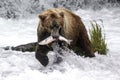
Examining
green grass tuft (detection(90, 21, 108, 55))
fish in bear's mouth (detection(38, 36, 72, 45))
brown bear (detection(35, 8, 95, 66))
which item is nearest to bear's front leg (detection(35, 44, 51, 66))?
brown bear (detection(35, 8, 95, 66))

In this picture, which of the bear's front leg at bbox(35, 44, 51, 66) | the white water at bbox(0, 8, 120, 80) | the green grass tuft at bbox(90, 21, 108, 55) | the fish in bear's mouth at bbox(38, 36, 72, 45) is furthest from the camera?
the green grass tuft at bbox(90, 21, 108, 55)

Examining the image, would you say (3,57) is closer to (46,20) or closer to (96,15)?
(46,20)

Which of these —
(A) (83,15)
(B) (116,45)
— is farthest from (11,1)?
(B) (116,45)

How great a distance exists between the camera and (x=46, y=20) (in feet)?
21.1

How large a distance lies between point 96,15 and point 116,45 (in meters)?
4.71

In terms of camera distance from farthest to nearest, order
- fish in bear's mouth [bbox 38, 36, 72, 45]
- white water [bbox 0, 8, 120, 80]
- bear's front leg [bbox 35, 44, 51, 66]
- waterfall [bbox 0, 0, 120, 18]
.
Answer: waterfall [bbox 0, 0, 120, 18]
bear's front leg [bbox 35, 44, 51, 66]
white water [bbox 0, 8, 120, 80]
fish in bear's mouth [bbox 38, 36, 72, 45]

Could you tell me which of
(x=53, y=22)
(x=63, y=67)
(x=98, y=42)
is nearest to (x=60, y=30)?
(x=53, y=22)

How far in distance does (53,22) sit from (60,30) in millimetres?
194

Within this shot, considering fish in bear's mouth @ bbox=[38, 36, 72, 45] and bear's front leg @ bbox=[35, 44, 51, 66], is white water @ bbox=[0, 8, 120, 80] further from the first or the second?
fish in bear's mouth @ bbox=[38, 36, 72, 45]

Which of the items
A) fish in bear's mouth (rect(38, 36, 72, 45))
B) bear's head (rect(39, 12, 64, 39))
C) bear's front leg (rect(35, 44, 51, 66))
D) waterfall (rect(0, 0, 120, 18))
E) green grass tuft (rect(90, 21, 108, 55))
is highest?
bear's head (rect(39, 12, 64, 39))

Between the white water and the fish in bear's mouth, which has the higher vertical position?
the fish in bear's mouth

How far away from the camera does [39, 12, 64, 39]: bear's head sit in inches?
248

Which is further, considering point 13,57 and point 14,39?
point 14,39

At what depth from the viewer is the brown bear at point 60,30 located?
20.9 feet
